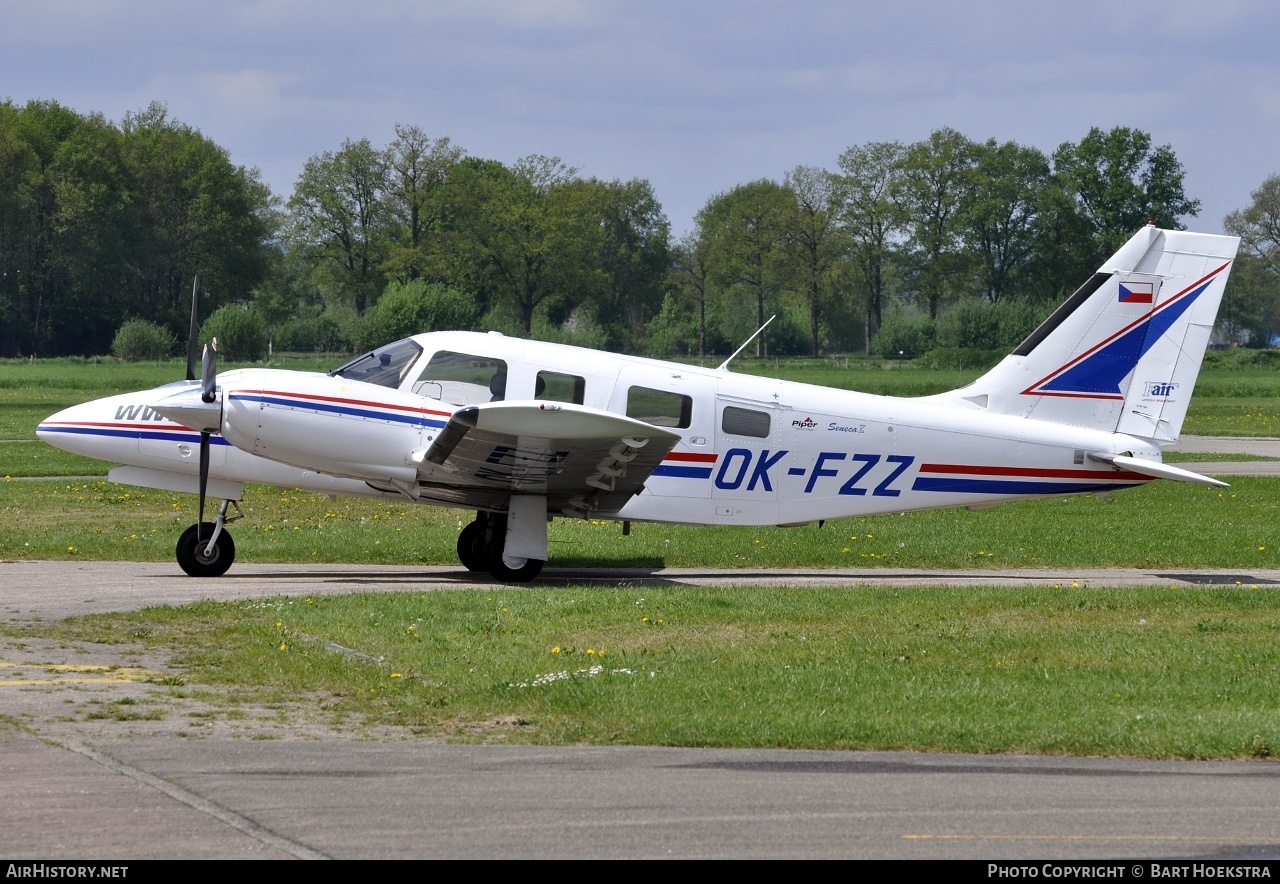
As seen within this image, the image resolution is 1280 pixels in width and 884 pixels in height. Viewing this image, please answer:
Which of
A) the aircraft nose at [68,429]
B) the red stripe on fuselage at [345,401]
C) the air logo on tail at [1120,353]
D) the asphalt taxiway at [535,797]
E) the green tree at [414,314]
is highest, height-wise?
the green tree at [414,314]

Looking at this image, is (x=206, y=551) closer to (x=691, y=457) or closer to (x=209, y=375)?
(x=209, y=375)

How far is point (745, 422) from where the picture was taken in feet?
54.1

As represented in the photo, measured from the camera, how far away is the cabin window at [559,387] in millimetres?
15828

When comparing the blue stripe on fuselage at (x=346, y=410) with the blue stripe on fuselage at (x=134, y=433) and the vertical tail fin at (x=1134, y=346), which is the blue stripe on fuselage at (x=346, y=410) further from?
the vertical tail fin at (x=1134, y=346)

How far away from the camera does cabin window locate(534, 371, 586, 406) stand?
1583 cm

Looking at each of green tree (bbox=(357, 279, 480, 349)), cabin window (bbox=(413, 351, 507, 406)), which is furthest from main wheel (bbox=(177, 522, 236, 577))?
green tree (bbox=(357, 279, 480, 349))


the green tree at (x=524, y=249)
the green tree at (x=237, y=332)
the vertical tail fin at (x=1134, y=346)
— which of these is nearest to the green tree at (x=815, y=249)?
the green tree at (x=524, y=249)

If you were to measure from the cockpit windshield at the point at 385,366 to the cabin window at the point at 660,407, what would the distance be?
101 inches

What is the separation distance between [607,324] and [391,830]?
226 ft

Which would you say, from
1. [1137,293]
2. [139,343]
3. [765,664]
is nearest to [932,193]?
[139,343]

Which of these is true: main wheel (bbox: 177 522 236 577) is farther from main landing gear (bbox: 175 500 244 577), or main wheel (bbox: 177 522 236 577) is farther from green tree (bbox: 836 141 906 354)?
green tree (bbox: 836 141 906 354)

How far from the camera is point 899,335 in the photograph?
82875mm

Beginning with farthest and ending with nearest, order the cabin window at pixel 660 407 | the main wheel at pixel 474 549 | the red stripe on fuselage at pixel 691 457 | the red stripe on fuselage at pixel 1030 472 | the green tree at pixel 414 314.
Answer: the green tree at pixel 414 314 → the main wheel at pixel 474 549 → the red stripe on fuselage at pixel 1030 472 → the red stripe on fuselage at pixel 691 457 → the cabin window at pixel 660 407
